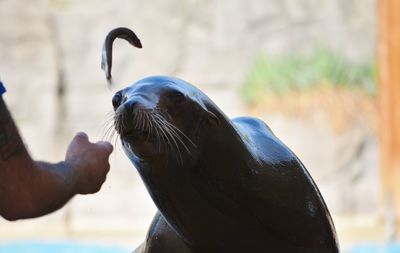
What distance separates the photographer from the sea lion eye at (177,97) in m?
2.12

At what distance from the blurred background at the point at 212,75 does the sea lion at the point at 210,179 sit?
9.53 meters

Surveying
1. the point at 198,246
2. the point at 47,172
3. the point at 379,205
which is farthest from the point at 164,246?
the point at 379,205

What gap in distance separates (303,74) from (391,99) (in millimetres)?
1290

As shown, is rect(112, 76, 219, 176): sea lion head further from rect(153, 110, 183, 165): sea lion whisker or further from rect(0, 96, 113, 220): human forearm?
rect(0, 96, 113, 220): human forearm

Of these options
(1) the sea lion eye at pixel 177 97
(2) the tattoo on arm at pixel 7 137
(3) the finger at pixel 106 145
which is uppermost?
(1) the sea lion eye at pixel 177 97

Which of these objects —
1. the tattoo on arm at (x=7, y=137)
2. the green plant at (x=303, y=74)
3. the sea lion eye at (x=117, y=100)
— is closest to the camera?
the tattoo on arm at (x=7, y=137)

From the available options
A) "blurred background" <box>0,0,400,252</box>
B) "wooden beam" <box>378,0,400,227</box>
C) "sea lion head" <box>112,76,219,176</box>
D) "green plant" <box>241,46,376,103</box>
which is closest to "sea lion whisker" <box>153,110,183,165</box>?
"sea lion head" <box>112,76,219,176</box>

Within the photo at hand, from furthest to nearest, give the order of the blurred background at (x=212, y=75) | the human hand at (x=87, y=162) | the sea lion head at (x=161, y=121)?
the blurred background at (x=212, y=75)
the sea lion head at (x=161, y=121)
the human hand at (x=87, y=162)

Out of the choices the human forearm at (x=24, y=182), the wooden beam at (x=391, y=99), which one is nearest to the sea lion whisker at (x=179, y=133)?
the human forearm at (x=24, y=182)

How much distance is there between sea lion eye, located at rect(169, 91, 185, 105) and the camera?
2.12 meters

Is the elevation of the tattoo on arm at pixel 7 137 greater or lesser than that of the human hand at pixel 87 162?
greater

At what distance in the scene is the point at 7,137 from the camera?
1774 mm

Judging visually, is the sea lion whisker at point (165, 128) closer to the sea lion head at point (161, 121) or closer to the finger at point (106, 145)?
the sea lion head at point (161, 121)

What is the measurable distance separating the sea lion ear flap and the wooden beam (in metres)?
9.43
